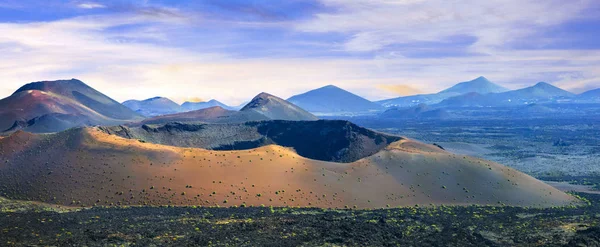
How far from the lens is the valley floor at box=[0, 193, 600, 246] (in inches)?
1529

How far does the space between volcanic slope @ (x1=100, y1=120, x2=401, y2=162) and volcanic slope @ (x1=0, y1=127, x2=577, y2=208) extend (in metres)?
18.1

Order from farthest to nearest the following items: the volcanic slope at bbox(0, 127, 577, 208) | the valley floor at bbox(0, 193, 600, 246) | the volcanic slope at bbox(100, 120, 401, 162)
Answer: the volcanic slope at bbox(100, 120, 401, 162) < the volcanic slope at bbox(0, 127, 577, 208) < the valley floor at bbox(0, 193, 600, 246)

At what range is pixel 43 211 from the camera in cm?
4912

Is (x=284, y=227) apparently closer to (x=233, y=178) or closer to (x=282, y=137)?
(x=233, y=178)

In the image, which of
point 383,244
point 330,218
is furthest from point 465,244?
point 330,218

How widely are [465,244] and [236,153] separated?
3844 centimetres

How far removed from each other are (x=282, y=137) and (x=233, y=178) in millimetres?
44528

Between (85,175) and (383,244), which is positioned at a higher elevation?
(85,175)

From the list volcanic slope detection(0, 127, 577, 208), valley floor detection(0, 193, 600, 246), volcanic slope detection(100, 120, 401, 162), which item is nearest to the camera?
valley floor detection(0, 193, 600, 246)

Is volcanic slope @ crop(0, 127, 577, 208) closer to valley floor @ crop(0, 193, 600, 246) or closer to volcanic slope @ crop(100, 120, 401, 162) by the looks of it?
valley floor @ crop(0, 193, 600, 246)

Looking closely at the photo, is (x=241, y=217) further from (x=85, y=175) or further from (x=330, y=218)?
(x=85, y=175)

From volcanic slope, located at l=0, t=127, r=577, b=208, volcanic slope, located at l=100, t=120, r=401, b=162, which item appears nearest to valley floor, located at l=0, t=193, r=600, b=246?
volcanic slope, located at l=0, t=127, r=577, b=208

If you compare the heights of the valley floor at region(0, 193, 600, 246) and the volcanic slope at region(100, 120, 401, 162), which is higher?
the volcanic slope at region(100, 120, 401, 162)

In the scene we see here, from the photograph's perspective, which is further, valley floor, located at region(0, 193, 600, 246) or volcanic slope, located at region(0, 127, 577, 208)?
volcanic slope, located at region(0, 127, 577, 208)
